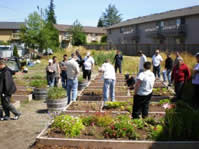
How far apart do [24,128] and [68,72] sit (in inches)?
106

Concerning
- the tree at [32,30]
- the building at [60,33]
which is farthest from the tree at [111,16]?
the tree at [32,30]

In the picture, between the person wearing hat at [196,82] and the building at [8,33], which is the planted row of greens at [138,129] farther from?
the building at [8,33]

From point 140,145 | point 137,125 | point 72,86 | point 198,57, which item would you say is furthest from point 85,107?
point 198,57

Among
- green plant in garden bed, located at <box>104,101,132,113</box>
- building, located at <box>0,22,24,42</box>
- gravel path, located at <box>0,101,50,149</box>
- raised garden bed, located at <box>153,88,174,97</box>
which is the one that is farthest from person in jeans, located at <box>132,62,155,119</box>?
building, located at <box>0,22,24,42</box>

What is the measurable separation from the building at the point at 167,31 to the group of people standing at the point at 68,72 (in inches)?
627

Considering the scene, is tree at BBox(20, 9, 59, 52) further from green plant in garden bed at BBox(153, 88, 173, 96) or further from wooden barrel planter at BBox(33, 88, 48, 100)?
green plant in garden bed at BBox(153, 88, 173, 96)

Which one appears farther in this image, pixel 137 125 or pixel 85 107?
pixel 85 107

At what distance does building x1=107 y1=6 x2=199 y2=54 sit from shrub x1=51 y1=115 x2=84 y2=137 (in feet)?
70.8

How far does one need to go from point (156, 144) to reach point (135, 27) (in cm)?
4433

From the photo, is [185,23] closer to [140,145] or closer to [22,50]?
[22,50]

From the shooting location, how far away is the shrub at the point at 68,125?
4.93 meters

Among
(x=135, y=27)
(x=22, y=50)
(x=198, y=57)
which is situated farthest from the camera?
(x=135, y=27)

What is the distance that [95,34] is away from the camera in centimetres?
7756

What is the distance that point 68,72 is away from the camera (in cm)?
824
